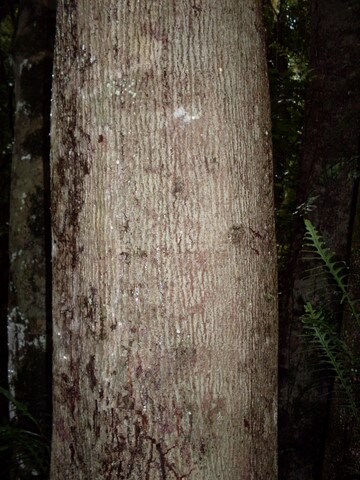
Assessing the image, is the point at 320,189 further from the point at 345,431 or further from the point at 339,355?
the point at 345,431

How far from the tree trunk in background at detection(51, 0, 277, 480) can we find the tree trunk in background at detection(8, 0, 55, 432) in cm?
168

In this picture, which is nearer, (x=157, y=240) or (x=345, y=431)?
(x=157, y=240)

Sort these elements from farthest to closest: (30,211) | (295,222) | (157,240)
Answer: (295,222)
(30,211)
(157,240)

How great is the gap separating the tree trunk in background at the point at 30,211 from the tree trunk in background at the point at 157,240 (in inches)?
66.1

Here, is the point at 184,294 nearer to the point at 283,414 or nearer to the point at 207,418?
the point at 207,418

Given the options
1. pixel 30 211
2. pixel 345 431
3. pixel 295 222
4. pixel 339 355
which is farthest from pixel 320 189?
pixel 30 211

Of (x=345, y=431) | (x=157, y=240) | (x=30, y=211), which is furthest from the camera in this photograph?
(x=30, y=211)

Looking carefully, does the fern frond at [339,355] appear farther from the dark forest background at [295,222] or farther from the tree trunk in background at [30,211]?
the tree trunk in background at [30,211]

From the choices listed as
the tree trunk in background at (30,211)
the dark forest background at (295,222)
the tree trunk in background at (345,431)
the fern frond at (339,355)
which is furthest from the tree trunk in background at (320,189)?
the tree trunk in background at (30,211)

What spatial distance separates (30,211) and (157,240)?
1.94m

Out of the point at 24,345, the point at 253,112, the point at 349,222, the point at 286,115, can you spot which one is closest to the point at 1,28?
the point at 286,115

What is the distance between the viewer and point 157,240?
0.86 m

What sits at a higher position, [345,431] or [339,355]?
[339,355]

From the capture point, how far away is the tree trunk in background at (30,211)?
96.3 inches
